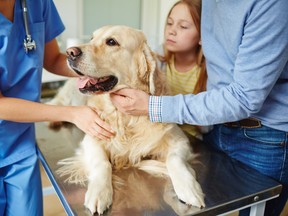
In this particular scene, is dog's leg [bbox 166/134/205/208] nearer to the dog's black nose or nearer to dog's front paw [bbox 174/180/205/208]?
dog's front paw [bbox 174/180/205/208]

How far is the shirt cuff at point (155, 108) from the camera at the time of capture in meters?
0.98

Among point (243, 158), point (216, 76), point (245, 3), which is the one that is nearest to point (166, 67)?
point (216, 76)

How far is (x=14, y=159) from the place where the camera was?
3.48ft

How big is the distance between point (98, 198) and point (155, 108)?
1.13ft

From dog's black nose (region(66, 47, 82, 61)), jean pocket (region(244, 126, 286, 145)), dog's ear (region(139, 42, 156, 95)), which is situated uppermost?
dog's black nose (region(66, 47, 82, 61))

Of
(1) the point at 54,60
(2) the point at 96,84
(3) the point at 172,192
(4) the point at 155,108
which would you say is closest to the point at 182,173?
(3) the point at 172,192

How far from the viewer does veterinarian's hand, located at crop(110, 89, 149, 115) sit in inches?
40.4

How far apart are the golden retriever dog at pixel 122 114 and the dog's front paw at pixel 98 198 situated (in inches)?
5.5

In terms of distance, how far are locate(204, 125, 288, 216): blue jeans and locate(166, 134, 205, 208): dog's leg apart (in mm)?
183

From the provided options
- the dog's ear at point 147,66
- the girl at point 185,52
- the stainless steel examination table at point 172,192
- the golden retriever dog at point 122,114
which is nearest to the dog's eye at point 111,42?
the golden retriever dog at point 122,114

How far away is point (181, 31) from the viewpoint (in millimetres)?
1481

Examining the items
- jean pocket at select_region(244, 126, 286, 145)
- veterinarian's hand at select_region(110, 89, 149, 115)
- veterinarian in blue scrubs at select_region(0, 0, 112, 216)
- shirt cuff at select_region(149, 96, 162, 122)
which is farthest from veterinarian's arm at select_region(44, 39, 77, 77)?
jean pocket at select_region(244, 126, 286, 145)

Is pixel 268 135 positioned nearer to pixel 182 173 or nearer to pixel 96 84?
pixel 182 173

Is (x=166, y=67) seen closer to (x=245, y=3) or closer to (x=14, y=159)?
(x=245, y=3)
